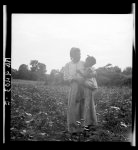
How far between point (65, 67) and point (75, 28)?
0.37m

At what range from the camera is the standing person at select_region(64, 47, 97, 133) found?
3387 millimetres

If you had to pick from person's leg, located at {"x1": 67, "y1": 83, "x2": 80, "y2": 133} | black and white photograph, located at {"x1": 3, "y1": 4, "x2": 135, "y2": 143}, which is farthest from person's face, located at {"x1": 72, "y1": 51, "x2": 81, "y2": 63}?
person's leg, located at {"x1": 67, "y1": 83, "x2": 80, "y2": 133}

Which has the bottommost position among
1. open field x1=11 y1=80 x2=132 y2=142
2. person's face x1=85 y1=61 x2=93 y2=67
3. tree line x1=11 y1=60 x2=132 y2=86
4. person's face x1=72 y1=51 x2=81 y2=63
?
open field x1=11 y1=80 x2=132 y2=142

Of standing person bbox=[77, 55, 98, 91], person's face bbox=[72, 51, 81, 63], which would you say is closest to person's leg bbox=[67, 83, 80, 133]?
standing person bbox=[77, 55, 98, 91]

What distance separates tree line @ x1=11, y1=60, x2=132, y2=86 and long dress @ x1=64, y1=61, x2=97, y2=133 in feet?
0.29

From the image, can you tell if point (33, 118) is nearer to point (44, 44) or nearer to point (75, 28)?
point (44, 44)

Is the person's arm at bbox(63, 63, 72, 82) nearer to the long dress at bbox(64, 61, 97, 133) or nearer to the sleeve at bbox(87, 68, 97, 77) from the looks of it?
the long dress at bbox(64, 61, 97, 133)

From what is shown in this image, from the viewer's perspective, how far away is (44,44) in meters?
3.42

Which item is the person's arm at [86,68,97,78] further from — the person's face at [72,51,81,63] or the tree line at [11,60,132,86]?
the person's face at [72,51,81,63]

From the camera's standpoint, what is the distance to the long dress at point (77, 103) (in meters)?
3.39

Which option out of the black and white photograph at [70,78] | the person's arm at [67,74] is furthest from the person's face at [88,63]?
the person's arm at [67,74]

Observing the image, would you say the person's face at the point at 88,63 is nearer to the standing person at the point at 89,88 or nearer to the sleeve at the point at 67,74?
the standing person at the point at 89,88

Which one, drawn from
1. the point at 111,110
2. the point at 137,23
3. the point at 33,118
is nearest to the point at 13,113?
the point at 33,118

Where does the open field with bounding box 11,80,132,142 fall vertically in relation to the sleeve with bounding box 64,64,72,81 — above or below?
below
